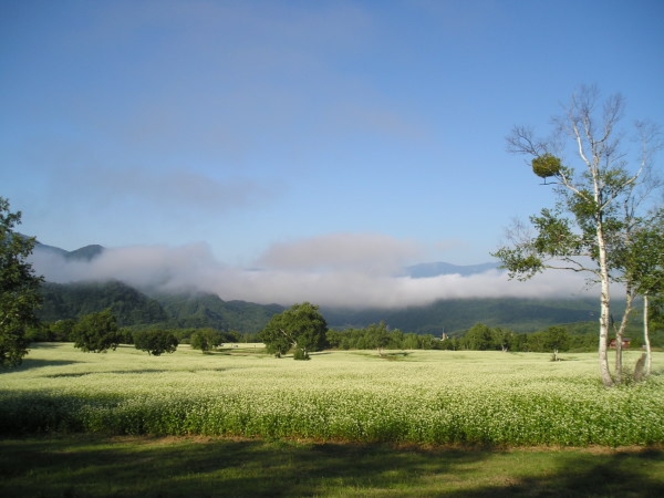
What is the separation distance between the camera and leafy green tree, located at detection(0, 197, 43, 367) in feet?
84.6

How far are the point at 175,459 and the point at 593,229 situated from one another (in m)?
22.8

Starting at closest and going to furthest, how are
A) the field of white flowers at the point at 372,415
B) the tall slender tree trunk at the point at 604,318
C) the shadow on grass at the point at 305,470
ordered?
1. the shadow on grass at the point at 305,470
2. the field of white flowers at the point at 372,415
3. the tall slender tree trunk at the point at 604,318

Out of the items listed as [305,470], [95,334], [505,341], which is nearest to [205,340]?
[95,334]

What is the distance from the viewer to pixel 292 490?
28.8ft

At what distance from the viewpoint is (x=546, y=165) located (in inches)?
958

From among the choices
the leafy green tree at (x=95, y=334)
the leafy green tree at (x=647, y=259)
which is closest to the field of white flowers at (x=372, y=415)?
Result: the leafy green tree at (x=647, y=259)

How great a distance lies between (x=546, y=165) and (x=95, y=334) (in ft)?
209

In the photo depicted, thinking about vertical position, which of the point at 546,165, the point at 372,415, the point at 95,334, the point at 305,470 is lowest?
the point at 95,334

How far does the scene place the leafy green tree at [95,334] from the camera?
65438 mm

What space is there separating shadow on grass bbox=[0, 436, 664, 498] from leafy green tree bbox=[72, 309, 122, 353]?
5721 centimetres

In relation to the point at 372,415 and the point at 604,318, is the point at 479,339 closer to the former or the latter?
the point at 604,318

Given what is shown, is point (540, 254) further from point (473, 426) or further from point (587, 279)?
point (473, 426)

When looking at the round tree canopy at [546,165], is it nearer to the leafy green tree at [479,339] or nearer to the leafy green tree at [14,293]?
the leafy green tree at [14,293]

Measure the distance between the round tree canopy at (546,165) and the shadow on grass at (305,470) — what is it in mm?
15572
